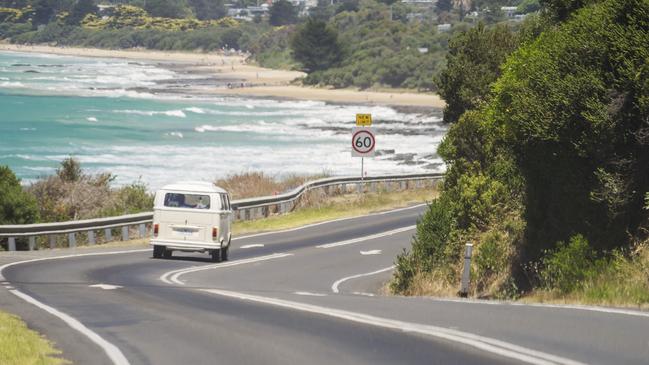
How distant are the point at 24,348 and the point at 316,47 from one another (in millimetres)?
162815

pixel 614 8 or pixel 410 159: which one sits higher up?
pixel 614 8

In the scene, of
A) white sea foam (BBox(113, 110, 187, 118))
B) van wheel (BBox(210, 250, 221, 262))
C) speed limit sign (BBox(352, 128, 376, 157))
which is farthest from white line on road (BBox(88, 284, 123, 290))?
white sea foam (BBox(113, 110, 187, 118))

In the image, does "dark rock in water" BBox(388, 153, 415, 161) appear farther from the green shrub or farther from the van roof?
the green shrub

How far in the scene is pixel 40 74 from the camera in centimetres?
18150

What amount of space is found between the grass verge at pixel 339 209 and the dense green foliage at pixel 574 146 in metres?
14.4

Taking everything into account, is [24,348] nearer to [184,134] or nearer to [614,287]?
[614,287]

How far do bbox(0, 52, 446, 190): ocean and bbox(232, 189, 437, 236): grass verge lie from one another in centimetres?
1289

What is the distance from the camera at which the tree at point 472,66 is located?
113ft

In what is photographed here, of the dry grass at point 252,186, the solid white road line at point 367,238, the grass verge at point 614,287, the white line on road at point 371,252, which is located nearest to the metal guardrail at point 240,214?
the dry grass at point 252,186

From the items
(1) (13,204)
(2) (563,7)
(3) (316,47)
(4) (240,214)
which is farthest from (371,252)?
(3) (316,47)

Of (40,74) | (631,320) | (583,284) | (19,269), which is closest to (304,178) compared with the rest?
(19,269)

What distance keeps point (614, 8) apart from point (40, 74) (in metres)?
169

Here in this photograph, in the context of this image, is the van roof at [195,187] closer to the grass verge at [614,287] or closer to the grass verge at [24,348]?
the grass verge at [614,287]

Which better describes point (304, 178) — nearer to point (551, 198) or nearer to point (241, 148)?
point (551, 198)
